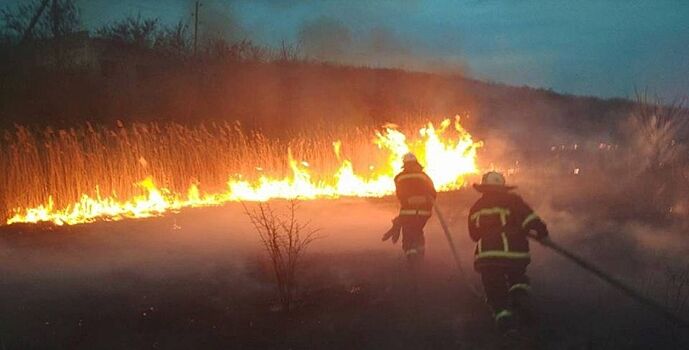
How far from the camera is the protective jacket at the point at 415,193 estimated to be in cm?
990

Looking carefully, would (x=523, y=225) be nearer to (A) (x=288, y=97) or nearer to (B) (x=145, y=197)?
(B) (x=145, y=197)

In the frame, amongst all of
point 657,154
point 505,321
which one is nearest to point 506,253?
point 505,321

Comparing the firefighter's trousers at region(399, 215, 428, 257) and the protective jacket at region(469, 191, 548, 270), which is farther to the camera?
the firefighter's trousers at region(399, 215, 428, 257)

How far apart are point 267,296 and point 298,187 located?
8.55 meters

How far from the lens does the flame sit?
45.6ft

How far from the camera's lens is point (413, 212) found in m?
9.87

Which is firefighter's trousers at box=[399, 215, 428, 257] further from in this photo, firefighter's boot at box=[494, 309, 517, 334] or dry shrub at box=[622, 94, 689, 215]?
dry shrub at box=[622, 94, 689, 215]

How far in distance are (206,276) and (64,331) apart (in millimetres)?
2368

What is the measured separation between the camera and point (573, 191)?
1866 centimetres

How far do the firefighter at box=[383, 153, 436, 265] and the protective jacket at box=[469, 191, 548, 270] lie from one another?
244 centimetres

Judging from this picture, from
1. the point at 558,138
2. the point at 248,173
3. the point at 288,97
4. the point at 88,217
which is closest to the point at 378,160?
the point at 248,173

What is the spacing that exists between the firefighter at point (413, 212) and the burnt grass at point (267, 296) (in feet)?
1.33

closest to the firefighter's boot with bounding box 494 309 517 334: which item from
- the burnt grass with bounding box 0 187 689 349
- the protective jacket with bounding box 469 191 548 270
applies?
the burnt grass with bounding box 0 187 689 349

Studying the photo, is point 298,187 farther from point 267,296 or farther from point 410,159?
point 267,296
